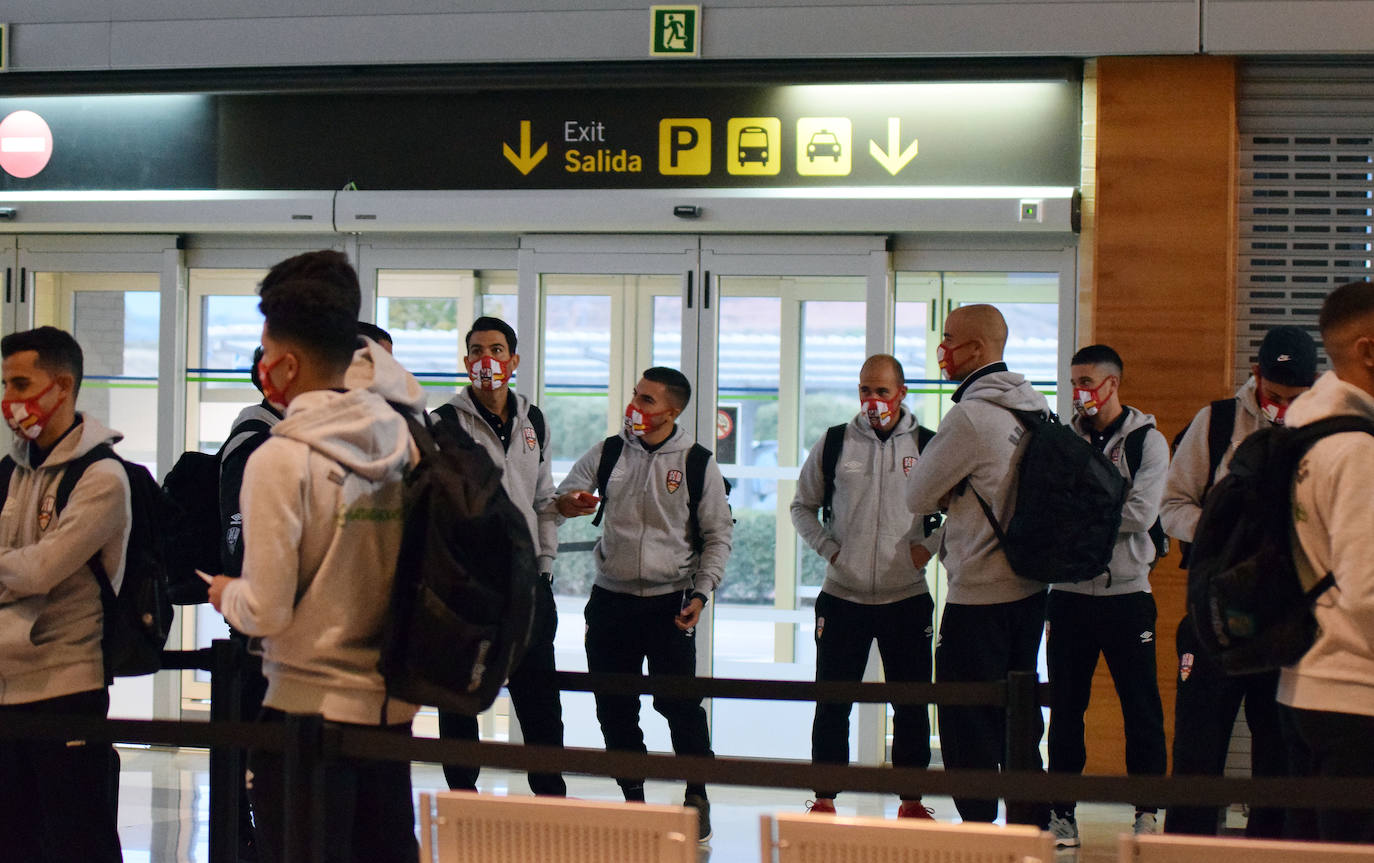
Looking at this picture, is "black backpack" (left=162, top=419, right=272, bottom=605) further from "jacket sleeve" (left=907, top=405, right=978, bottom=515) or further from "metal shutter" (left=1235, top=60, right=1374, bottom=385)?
"metal shutter" (left=1235, top=60, right=1374, bottom=385)

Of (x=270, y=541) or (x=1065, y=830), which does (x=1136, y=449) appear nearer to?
(x=1065, y=830)

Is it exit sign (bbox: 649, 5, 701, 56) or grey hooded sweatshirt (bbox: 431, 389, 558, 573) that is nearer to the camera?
grey hooded sweatshirt (bbox: 431, 389, 558, 573)

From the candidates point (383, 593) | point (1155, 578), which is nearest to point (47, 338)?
point (383, 593)

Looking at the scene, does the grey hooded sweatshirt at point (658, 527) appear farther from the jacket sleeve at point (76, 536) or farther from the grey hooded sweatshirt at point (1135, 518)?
the jacket sleeve at point (76, 536)

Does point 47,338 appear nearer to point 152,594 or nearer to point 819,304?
point 152,594

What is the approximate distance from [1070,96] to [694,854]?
5.16 meters

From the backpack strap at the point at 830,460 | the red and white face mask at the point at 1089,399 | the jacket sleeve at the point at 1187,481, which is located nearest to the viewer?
the jacket sleeve at the point at 1187,481

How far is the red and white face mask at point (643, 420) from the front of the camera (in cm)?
554

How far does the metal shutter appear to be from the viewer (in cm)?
628

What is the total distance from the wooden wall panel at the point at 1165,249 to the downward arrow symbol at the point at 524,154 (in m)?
2.69

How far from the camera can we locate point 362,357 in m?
2.83

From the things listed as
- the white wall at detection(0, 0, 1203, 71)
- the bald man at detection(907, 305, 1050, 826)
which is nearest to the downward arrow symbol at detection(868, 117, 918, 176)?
the white wall at detection(0, 0, 1203, 71)

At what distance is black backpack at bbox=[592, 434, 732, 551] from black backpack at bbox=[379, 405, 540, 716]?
9.28 ft

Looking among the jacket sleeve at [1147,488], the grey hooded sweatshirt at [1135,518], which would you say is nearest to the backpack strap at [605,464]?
the grey hooded sweatshirt at [1135,518]
